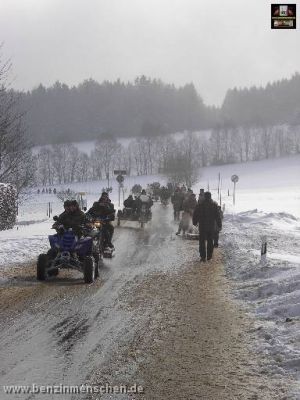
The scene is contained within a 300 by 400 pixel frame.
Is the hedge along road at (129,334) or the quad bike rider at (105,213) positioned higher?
the quad bike rider at (105,213)

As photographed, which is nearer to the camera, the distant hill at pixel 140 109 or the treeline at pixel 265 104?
the distant hill at pixel 140 109

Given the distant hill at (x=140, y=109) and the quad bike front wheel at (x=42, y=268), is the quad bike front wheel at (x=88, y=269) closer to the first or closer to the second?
the quad bike front wheel at (x=42, y=268)

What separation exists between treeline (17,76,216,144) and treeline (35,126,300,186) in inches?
386

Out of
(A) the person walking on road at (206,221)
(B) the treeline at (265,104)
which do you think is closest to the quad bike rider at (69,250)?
(A) the person walking on road at (206,221)

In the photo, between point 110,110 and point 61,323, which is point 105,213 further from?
point 110,110

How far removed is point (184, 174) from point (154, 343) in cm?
7760

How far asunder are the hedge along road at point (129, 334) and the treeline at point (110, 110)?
136258 millimetres

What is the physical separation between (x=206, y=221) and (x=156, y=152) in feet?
406

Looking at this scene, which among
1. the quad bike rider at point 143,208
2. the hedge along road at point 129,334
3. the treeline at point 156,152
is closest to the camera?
the hedge along road at point 129,334

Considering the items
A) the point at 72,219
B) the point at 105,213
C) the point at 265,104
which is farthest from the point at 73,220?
the point at 265,104

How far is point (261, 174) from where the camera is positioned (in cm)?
10862

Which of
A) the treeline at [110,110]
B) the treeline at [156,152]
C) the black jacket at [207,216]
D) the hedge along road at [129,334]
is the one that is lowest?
the hedge along road at [129,334]

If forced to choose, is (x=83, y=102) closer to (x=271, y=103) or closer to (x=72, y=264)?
(x=271, y=103)

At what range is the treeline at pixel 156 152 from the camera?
130 metres
